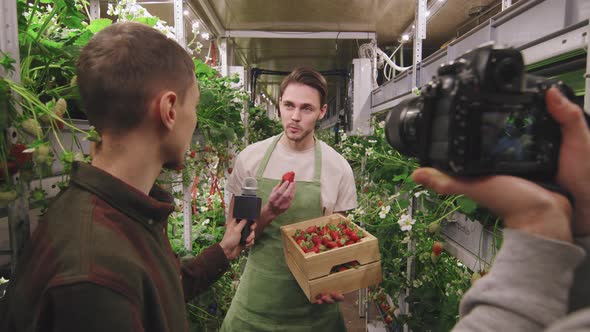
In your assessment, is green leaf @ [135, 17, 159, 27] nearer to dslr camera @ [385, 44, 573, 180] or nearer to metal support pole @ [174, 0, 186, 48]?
metal support pole @ [174, 0, 186, 48]

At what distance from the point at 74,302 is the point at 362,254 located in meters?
1.16

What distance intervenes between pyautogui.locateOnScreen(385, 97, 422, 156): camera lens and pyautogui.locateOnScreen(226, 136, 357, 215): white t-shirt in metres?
1.19

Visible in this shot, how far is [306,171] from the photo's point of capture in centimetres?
190

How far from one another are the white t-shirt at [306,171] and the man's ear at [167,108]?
113 cm

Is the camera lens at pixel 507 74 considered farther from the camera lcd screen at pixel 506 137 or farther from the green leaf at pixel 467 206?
the green leaf at pixel 467 206

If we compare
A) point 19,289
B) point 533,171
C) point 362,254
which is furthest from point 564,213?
point 362,254

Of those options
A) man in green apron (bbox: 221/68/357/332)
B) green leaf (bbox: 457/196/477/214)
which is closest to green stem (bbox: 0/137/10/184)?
man in green apron (bbox: 221/68/357/332)

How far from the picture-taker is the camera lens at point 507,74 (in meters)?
0.44

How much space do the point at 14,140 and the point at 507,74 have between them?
99cm

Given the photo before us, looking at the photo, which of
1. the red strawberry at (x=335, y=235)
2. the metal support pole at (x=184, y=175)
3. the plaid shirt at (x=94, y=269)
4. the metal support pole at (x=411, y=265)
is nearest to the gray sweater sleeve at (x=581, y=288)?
the plaid shirt at (x=94, y=269)

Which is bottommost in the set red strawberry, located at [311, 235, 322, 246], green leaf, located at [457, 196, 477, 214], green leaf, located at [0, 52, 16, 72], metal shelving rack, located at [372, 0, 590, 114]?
red strawberry, located at [311, 235, 322, 246]

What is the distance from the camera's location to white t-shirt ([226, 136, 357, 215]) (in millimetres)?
1882

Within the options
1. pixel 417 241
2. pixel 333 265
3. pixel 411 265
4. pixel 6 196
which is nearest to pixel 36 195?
pixel 6 196

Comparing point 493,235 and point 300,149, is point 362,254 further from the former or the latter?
point 300,149
